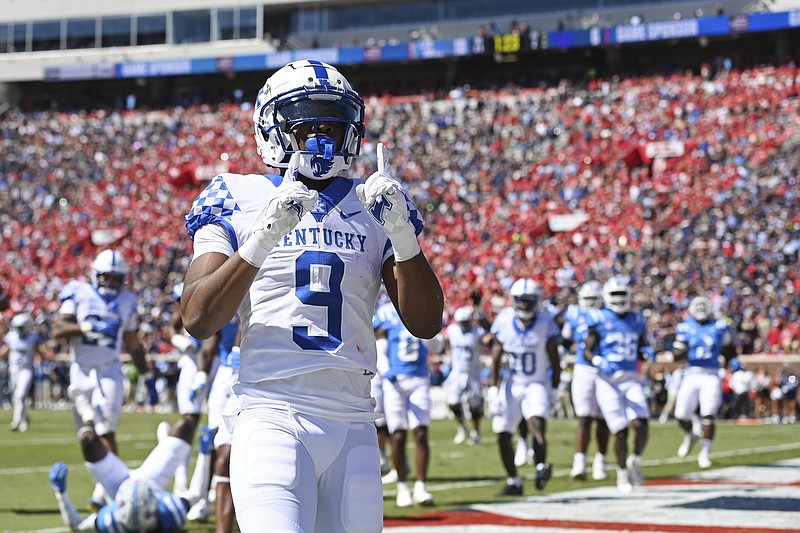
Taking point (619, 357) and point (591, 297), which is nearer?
point (619, 357)

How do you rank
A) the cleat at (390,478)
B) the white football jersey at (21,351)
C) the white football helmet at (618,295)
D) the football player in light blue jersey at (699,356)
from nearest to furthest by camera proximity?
the white football helmet at (618,295), the cleat at (390,478), the football player in light blue jersey at (699,356), the white football jersey at (21,351)

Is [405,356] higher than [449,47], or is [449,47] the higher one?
[449,47]

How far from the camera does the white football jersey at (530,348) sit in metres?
12.1

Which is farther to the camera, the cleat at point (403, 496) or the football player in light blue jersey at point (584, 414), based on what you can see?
the football player in light blue jersey at point (584, 414)

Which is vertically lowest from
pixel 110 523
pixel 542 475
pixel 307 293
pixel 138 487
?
pixel 542 475

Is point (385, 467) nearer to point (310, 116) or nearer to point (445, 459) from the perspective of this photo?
point (445, 459)

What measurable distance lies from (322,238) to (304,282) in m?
0.15

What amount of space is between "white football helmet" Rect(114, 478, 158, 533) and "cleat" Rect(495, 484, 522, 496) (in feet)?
13.2

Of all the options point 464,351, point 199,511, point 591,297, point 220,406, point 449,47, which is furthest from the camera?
point 449,47

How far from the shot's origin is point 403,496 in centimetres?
1025

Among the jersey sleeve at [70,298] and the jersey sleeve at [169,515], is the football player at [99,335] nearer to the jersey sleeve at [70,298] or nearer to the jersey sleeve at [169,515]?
the jersey sleeve at [70,298]

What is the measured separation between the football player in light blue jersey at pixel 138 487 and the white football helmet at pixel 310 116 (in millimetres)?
4036

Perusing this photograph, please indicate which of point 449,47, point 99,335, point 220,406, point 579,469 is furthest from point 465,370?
point 449,47

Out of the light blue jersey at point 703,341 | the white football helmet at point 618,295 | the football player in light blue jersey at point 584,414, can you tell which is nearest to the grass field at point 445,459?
the football player in light blue jersey at point 584,414
